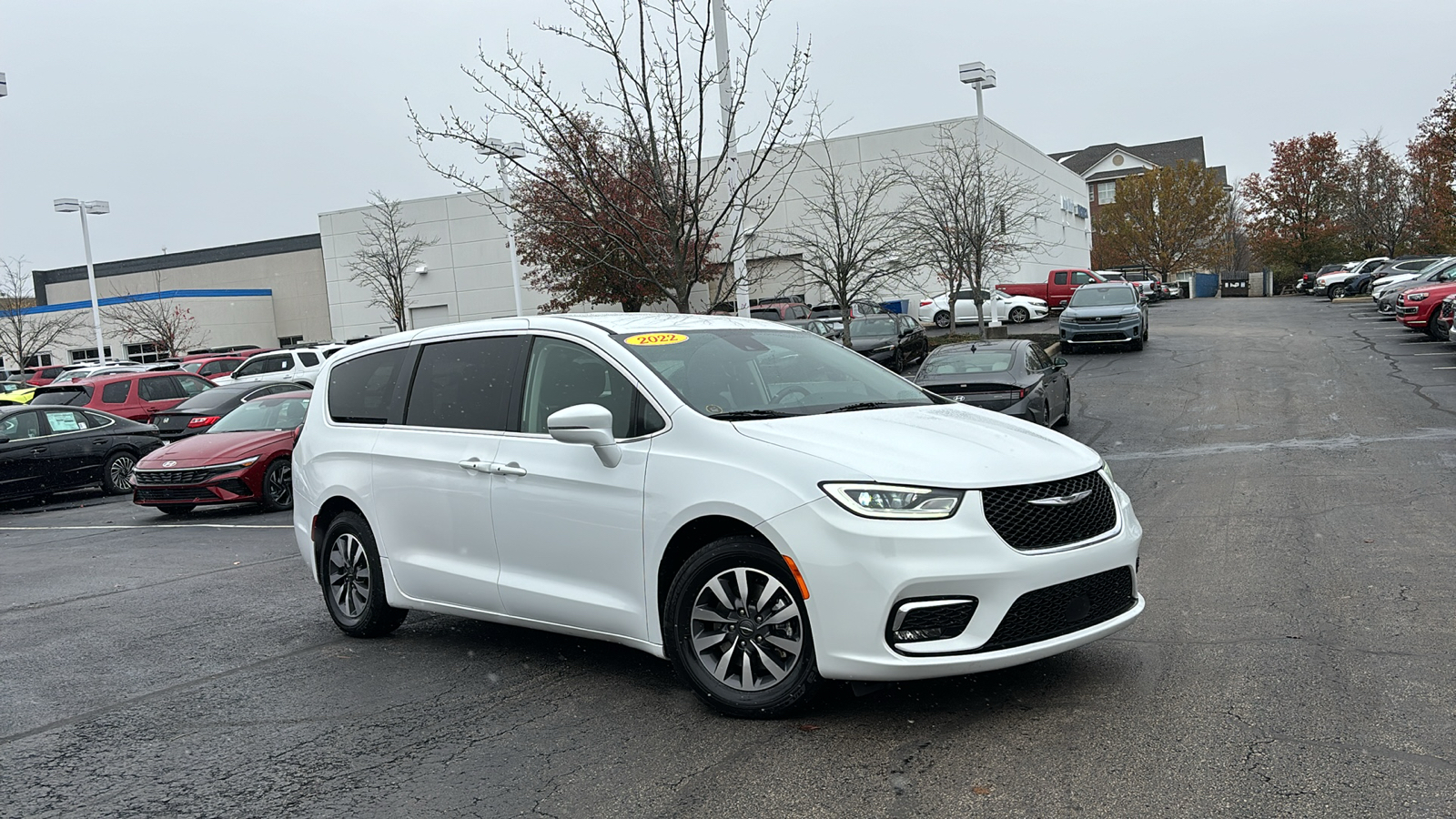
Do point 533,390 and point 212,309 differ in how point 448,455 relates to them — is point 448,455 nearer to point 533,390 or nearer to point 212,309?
point 533,390

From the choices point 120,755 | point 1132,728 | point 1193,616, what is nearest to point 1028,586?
point 1132,728

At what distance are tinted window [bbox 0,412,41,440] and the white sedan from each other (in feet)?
107

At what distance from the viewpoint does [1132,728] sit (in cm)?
439

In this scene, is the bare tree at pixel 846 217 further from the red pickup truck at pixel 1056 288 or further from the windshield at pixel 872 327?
the red pickup truck at pixel 1056 288

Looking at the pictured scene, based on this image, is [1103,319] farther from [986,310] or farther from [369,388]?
[369,388]

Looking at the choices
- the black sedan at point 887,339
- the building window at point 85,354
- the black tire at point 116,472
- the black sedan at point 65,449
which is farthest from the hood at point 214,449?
the building window at point 85,354

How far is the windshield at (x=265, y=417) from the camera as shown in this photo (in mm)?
15219

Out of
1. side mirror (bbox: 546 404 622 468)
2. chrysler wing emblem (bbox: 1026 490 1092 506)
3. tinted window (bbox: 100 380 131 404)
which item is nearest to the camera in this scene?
chrysler wing emblem (bbox: 1026 490 1092 506)

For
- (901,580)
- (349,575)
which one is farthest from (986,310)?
(901,580)

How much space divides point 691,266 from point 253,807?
9881 millimetres

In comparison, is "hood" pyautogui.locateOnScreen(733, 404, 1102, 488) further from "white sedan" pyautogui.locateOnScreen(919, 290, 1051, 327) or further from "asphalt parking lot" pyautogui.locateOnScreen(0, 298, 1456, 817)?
"white sedan" pyautogui.locateOnScreen(919, 290, 1051, 327)

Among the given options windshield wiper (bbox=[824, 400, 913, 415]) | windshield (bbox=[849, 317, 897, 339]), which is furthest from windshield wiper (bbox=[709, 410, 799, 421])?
windshield (bbox=[849, 317, 897, 339])

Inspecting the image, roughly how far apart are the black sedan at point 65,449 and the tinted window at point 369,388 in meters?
12.0

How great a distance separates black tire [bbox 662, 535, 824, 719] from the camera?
4.59 meters
